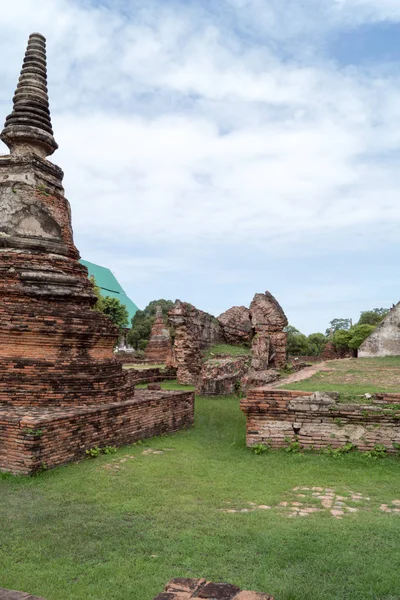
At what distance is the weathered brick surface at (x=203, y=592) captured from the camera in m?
2.48

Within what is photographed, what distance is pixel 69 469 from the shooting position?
622 cm

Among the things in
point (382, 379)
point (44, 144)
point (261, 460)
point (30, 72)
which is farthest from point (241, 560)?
point (30, 72)

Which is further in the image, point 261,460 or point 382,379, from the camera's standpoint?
point 382,379

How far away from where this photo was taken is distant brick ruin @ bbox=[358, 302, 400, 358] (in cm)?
1466

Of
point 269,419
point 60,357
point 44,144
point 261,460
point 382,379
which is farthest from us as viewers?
point 44,144

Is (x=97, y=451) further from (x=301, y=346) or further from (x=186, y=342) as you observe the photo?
(x=301, y=346)

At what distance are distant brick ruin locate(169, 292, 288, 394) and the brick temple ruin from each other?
5544 millimetres

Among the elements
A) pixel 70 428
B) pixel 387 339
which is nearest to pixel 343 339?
pixel 387 339

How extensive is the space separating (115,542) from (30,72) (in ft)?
31.5

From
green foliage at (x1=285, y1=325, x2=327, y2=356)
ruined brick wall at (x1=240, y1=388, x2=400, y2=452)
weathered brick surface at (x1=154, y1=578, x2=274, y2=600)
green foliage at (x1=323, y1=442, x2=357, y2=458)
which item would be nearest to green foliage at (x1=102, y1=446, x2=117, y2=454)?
ruined brick wall at (x1=240, y1=388, x2=400, y2=452)

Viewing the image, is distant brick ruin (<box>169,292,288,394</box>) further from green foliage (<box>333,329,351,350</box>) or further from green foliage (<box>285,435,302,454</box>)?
green foliage (<box>333,329,351,350</box>)

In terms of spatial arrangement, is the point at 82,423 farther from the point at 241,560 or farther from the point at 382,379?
the point at 382,379

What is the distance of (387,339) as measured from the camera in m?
14.8

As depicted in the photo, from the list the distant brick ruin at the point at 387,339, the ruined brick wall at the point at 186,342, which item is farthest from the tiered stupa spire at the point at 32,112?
the distant brick ruin at the point at 387,339
